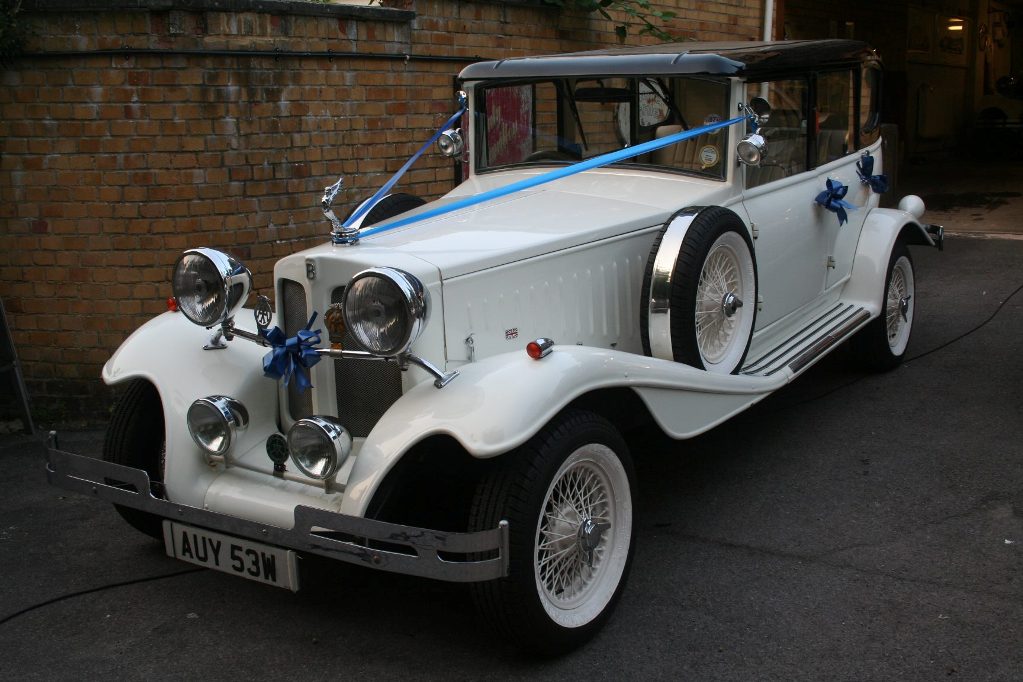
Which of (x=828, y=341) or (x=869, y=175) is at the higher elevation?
(x=869, y=175)

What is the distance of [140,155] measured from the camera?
5332mm

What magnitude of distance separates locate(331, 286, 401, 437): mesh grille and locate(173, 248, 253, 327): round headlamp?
1.18 ft

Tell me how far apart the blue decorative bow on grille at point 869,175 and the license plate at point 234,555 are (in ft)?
13.8

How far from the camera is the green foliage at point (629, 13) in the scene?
7.38 meters

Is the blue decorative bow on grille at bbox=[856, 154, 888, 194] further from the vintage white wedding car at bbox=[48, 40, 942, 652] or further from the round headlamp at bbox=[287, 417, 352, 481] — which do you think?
the round headlamp at bbox=[287, 417, 352, 481]

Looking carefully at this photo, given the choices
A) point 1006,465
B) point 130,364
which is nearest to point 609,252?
point 130,364

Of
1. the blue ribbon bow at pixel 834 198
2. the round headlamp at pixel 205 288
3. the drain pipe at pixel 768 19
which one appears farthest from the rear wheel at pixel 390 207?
the drain pipe at pixel 768 19

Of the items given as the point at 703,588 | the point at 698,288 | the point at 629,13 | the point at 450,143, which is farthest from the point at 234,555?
the point at 629,13

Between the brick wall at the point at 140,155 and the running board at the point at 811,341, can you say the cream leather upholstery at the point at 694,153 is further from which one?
the brick wall at the point at 140,155

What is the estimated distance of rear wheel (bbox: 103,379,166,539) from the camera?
3.74 m

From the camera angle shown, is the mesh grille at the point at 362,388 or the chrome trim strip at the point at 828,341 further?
the chrome trim strip at the point at 828,341

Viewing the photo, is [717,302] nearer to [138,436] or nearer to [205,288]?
[205,288]

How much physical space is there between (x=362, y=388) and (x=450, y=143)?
6.37 feet

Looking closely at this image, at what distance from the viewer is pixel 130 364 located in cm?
368
